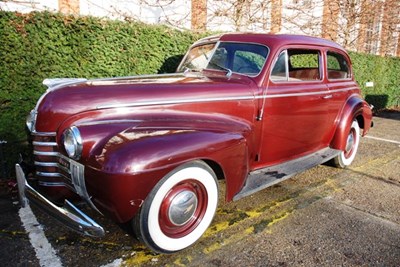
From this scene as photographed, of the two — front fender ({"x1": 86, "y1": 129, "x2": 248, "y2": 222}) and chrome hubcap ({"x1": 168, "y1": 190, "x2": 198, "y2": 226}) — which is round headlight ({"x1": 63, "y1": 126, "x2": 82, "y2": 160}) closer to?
front fender ({"x1": 86, "y1": 129, "x2": 248, "y2": 222})

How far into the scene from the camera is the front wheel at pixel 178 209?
7.82 ft

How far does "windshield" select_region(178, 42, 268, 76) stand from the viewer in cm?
352

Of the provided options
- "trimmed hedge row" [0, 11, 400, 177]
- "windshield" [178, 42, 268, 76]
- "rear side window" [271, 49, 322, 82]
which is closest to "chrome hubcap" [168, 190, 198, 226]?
"windshield" [178, 42, 268, 76]

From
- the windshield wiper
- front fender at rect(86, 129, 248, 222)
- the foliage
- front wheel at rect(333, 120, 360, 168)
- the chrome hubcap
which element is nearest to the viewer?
front fender at rect(86, 129, 248, 222)

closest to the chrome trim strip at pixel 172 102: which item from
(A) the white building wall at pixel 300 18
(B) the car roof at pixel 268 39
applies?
(B) the car roof at pixel 268 39

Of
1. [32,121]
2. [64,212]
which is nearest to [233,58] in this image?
[32,121]

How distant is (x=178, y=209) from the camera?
2559mm

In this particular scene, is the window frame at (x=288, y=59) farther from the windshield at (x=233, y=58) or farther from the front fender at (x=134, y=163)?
A: the front fender at (x=134, y=163)

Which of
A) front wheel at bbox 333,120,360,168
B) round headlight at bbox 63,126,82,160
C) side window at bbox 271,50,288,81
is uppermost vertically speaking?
side window at bbox 271,50,288,81

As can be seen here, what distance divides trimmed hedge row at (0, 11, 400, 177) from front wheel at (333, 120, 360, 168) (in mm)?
3148

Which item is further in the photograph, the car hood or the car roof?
the car roof

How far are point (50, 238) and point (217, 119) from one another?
1806mm

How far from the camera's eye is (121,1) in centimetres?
845

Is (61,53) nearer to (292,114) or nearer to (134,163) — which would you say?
(134,163)
